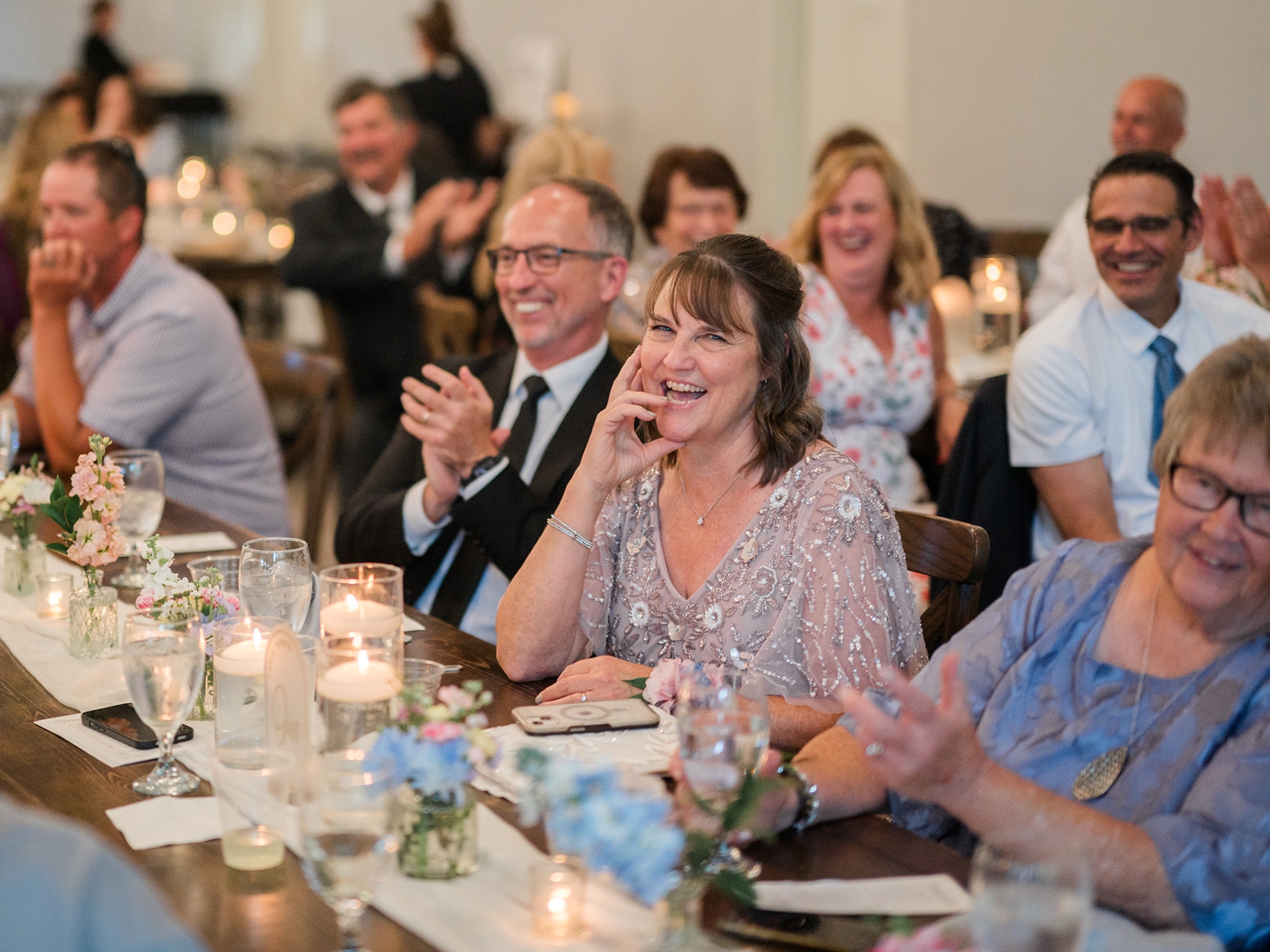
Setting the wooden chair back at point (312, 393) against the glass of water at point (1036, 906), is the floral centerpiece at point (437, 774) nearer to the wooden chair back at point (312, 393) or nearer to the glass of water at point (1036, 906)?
the glass of water at point (1036, 906)

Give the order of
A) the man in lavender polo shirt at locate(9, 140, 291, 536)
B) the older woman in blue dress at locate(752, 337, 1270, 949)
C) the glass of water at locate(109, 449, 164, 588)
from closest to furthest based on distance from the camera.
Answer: the older woman in blue dress at locate(752, 337, 1270, 949)
the glass of water at locate(109, 449, 164, 588)
the man in lavender polo shirt at locate(9, 140, 291, 536)

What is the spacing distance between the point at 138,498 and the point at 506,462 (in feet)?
2.18

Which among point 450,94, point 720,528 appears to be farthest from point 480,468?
point 450,94

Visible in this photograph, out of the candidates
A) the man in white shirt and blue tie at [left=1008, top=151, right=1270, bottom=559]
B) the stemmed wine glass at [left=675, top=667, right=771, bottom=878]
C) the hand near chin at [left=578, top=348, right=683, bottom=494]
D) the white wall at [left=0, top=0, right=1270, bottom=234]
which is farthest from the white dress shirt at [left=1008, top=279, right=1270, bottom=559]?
the white wall at [left=0, top=0, right=1270, bottom=234]

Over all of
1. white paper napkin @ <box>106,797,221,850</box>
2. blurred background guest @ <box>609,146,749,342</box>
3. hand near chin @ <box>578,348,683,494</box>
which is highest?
blurred background guest @ <box>609,146,749,342</box>

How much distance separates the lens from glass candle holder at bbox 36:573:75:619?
2.20 meters

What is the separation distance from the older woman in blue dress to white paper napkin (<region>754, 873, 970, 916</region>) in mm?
87

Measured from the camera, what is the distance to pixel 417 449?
9.68 ft

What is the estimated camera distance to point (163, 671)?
148 centimetres

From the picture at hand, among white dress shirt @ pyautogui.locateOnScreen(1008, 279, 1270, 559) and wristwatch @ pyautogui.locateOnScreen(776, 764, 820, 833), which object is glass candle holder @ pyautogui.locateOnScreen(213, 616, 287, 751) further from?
white dress shirt @ pyautogui.locateOnScreen(1008, 279, 1270, 559)

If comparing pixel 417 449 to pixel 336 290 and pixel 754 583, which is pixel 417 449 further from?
pixel 336 290

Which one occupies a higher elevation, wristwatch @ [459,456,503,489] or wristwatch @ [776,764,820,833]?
wristwatch @ [459,456,503,489]

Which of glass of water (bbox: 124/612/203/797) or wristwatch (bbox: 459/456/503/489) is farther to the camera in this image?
wristwatch (bbox: 459/456/503/489)

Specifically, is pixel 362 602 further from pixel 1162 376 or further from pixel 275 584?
pixel 1162 376
